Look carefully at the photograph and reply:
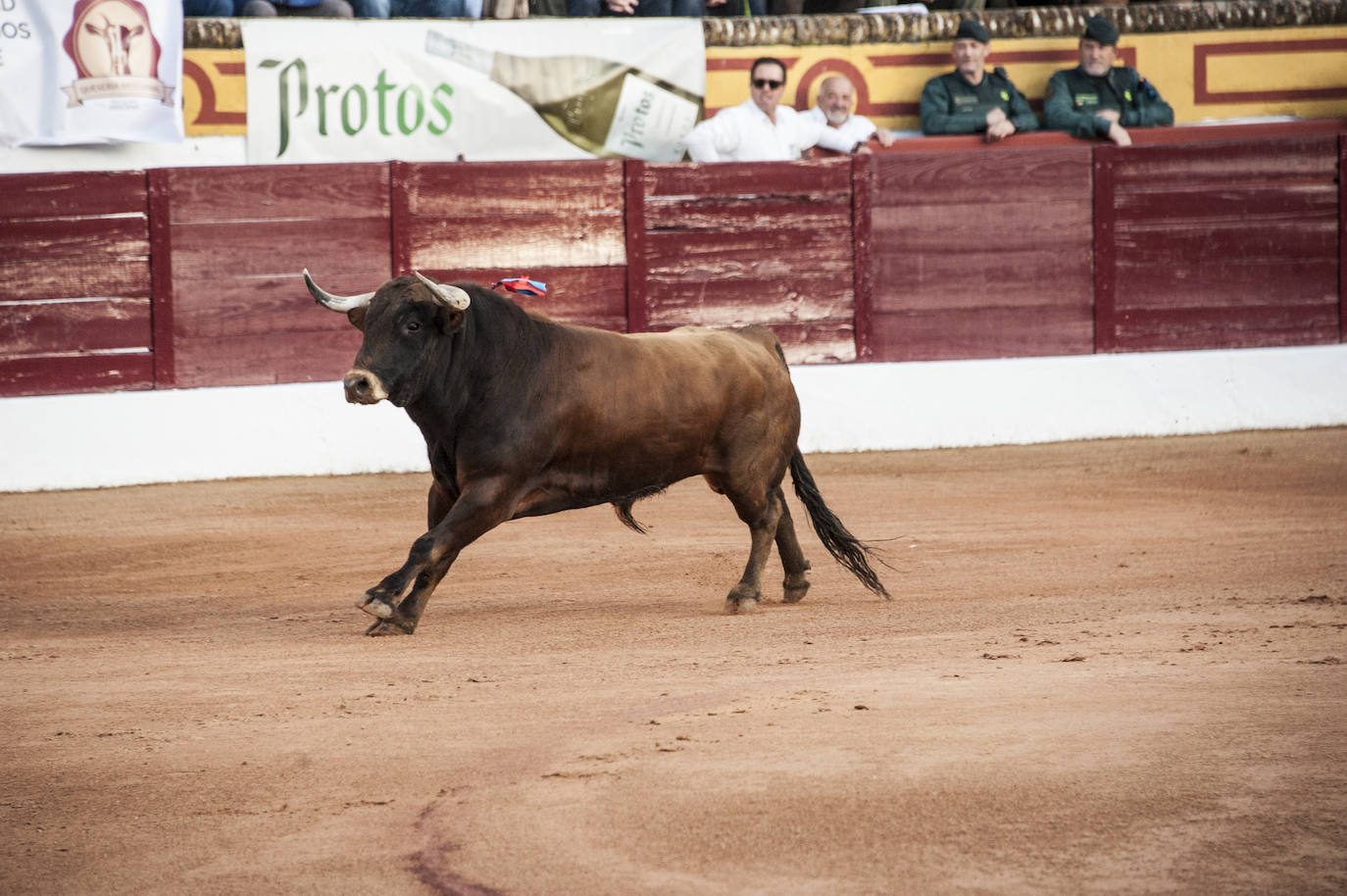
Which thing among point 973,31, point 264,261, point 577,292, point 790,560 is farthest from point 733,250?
point 790,560

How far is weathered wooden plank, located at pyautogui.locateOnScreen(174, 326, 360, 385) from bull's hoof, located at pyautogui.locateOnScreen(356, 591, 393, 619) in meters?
4.75

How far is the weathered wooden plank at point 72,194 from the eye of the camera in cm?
948

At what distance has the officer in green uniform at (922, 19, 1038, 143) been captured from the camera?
10.9 meters

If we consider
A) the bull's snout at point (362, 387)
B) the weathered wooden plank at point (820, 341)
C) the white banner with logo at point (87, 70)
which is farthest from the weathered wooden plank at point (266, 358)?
the bull's snout at point (362, 387)

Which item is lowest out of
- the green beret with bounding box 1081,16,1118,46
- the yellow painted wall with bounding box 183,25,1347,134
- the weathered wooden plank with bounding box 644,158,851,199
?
the weathered wooden plank with bounding box 644,158,851,199

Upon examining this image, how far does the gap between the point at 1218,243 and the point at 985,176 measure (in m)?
1.68

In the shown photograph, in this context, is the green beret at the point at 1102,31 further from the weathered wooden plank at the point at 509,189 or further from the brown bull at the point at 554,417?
the brown bull at the point at 554,417

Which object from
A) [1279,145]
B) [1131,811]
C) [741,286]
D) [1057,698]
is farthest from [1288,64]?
[1131,811]

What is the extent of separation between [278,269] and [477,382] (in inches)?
193

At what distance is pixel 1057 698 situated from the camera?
418 cm

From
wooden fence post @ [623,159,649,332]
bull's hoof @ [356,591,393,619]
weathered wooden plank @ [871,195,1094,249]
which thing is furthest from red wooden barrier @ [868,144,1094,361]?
bull's hoof @ [356,591,393,619]

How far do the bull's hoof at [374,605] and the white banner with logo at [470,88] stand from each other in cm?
559

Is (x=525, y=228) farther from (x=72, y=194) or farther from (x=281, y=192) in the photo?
(x=72, y=194)

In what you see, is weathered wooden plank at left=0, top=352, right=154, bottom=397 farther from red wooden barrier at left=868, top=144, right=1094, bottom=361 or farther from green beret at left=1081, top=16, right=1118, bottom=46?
green beret at left=1081, top=16, right=1118, bottom=46
